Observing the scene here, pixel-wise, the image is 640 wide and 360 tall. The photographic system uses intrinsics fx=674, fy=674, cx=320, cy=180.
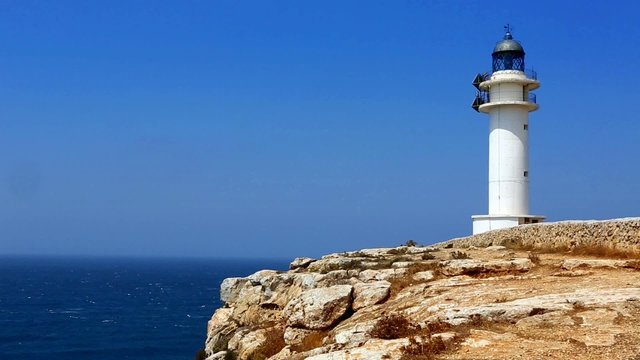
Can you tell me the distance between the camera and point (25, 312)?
79188mm

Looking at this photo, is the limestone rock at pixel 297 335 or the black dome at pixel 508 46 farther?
the black dome at pixel 508 46

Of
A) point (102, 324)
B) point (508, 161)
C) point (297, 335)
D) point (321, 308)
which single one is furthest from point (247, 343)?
point (102, 324)

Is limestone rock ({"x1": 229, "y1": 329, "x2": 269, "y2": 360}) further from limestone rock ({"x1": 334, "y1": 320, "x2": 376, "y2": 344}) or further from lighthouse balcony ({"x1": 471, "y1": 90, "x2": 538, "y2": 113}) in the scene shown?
lighthouse balcony ({"x1": 471, "y1": 90, "x2": 538, "y2": 113})

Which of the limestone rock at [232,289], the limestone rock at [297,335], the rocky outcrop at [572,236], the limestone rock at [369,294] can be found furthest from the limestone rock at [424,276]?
the limestone rock at [232,289]

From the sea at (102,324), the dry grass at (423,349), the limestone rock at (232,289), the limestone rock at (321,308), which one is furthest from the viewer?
the sea at (102,324)

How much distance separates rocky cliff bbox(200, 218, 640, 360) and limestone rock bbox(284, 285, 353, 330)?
0.09 ft

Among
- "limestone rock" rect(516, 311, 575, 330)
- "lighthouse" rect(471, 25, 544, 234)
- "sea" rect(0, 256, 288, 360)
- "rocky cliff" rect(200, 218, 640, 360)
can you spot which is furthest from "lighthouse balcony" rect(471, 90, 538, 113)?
"sea" rect(0, 256, 288, 360)

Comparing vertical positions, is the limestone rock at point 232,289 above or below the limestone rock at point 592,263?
below

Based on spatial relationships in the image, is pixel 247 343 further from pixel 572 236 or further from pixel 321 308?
pixel 572 236

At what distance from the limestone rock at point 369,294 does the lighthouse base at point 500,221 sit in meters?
16.7

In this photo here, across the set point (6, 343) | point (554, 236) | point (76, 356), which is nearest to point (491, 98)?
point (554, 236)

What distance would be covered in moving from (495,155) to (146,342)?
40057mm

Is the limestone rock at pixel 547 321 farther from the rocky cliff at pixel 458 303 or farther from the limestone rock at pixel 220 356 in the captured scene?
the limestone rock at pixel 220 356

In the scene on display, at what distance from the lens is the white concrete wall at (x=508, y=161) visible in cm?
3312
